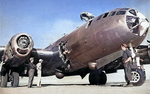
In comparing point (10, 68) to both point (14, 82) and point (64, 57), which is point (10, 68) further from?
point (64, 57)

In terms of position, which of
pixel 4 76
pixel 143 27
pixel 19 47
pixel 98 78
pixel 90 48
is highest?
pixel 143 27

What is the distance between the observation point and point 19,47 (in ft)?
27.3

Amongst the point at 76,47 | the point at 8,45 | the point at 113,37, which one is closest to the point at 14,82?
the point at 8,45

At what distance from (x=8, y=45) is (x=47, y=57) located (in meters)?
2.12

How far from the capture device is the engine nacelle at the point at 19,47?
328 inches

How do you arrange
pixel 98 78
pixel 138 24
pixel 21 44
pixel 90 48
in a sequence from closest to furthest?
pixel 138 24
pixel 90 48
pixel 21 44
pixel 98 78

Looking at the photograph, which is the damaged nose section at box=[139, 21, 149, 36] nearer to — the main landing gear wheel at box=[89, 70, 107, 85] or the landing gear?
the main landing gear wheel at box=[89, 70, 107, 85]

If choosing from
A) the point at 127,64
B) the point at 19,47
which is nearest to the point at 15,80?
the point at 19,47

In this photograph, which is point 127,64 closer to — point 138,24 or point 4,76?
point 138,24

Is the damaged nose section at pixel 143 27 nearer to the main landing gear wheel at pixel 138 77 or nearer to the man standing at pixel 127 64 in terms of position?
the man standing at pixel 127 64

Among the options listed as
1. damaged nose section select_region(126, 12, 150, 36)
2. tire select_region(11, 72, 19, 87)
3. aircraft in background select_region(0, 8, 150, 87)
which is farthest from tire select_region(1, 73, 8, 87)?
damaged nose section select_region(126, 12, 150, 36)

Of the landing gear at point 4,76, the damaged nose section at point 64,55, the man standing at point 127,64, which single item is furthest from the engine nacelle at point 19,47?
the man standing at point 127,64

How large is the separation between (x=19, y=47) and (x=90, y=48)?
10.7ft

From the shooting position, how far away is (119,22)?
6398 millimetres
